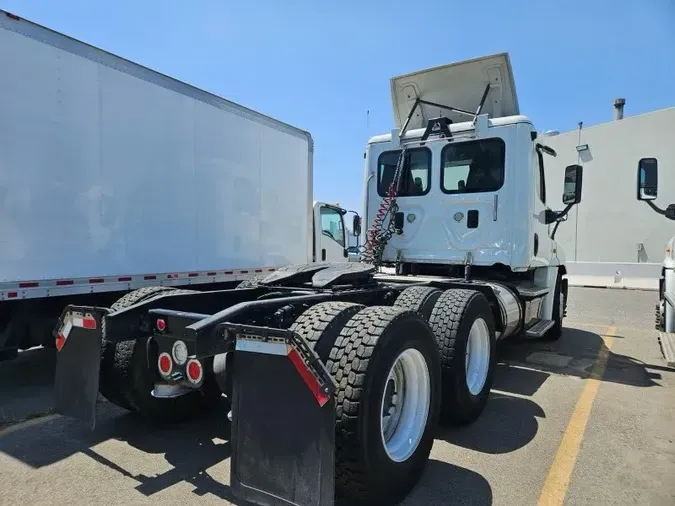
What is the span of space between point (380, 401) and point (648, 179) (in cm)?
516

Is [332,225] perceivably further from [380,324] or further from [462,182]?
[380,324]

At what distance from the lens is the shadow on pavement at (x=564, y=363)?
557 centimetres

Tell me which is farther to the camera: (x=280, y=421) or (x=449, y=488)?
(x=449, y=488)

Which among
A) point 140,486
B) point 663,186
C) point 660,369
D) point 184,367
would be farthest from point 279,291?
point 663,186

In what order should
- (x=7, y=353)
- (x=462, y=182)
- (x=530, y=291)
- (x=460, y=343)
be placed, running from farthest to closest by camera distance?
(x=530, y=291)
(x=462, y=182)
(x=7, y=353)
(x=460, y=343)

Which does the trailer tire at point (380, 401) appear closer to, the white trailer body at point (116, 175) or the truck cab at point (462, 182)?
the truck cab at point (462, 182)

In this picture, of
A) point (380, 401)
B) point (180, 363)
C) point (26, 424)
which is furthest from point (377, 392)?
point (26, 424)

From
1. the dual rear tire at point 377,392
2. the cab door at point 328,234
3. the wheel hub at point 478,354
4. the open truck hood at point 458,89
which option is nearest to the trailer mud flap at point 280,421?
the dual rear tire at point 377,392

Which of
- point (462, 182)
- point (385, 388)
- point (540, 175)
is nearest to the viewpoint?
point (385, 388)

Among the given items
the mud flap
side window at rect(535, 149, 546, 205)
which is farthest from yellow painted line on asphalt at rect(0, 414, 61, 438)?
side window at rect(535, 149, 546, 205)

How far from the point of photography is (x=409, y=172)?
650 cm

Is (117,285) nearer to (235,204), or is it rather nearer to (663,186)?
(235,204)

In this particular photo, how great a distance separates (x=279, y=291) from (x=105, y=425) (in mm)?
1923

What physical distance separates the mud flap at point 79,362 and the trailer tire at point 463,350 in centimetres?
258
